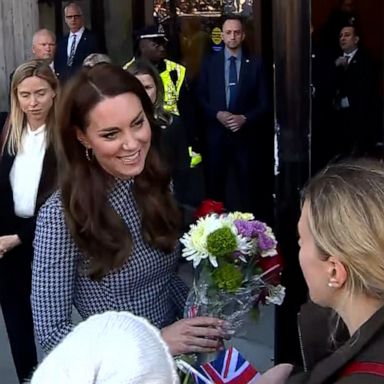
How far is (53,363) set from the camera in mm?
1476

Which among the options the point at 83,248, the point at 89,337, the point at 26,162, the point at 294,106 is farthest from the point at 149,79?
the point at 89,337

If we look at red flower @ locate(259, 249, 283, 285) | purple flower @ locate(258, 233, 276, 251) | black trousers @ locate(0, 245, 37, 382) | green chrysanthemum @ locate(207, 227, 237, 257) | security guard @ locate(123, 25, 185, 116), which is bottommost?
black trousers @ locate(0, 245, 37, 382)

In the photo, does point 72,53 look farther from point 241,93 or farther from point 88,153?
point 88,153

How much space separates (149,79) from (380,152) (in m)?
2.56

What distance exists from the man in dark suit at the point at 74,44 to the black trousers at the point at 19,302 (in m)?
3.46

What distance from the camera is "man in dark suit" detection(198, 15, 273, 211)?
6281 mm

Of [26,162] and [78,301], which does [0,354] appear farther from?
[78,301]

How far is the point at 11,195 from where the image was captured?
3898 millimetres

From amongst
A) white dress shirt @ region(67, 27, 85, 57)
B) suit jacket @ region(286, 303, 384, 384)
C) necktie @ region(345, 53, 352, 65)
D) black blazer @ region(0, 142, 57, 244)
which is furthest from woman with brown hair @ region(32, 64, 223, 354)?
white dress shirt @ region(67, 27, 85, 57)

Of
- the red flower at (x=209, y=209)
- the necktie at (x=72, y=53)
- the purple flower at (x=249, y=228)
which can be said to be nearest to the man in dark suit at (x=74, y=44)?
the necktie at (x=72, y=53)

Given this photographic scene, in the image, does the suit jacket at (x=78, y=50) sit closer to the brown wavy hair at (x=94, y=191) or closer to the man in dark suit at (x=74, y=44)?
the man in dark suit at (x=74, y=44)

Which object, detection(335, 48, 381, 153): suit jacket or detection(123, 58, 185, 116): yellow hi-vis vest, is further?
detection(335, 48, 381, 153): suit jacket

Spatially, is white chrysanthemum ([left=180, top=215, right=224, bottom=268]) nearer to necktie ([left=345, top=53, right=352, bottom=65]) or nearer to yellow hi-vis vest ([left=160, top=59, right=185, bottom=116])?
yellow hi-vis vest ([left=160, top=59, right=185, bottom=116])

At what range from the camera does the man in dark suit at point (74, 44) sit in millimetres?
7359
